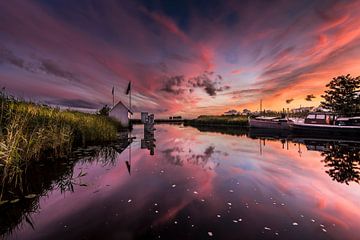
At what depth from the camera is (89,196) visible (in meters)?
6.05

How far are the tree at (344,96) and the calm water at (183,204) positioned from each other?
1817 inches

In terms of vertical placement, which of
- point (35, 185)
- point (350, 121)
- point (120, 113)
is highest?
point (120, 113)

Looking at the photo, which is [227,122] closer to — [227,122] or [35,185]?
[227,122]

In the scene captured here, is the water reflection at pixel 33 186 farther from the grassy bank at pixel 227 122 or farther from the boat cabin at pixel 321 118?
the grassy bank at pixel 227 122

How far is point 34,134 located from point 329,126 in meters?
33.9

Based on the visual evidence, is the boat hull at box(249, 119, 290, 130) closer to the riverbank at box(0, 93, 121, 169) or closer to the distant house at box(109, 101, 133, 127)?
the distant house at box(109, 101, 133, 127)

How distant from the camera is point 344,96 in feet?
155

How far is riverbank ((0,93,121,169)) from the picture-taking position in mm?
6775

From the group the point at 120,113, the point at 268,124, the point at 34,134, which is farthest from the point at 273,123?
the point at 34,134

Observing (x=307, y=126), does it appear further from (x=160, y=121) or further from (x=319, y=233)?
(x=160, y=121)

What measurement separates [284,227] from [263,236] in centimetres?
71

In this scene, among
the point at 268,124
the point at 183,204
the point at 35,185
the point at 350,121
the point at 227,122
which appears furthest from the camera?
the point at 227,122

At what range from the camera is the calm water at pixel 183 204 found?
419 cm

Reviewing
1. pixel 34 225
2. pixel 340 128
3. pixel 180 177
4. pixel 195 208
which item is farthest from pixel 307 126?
pixel 34 225
